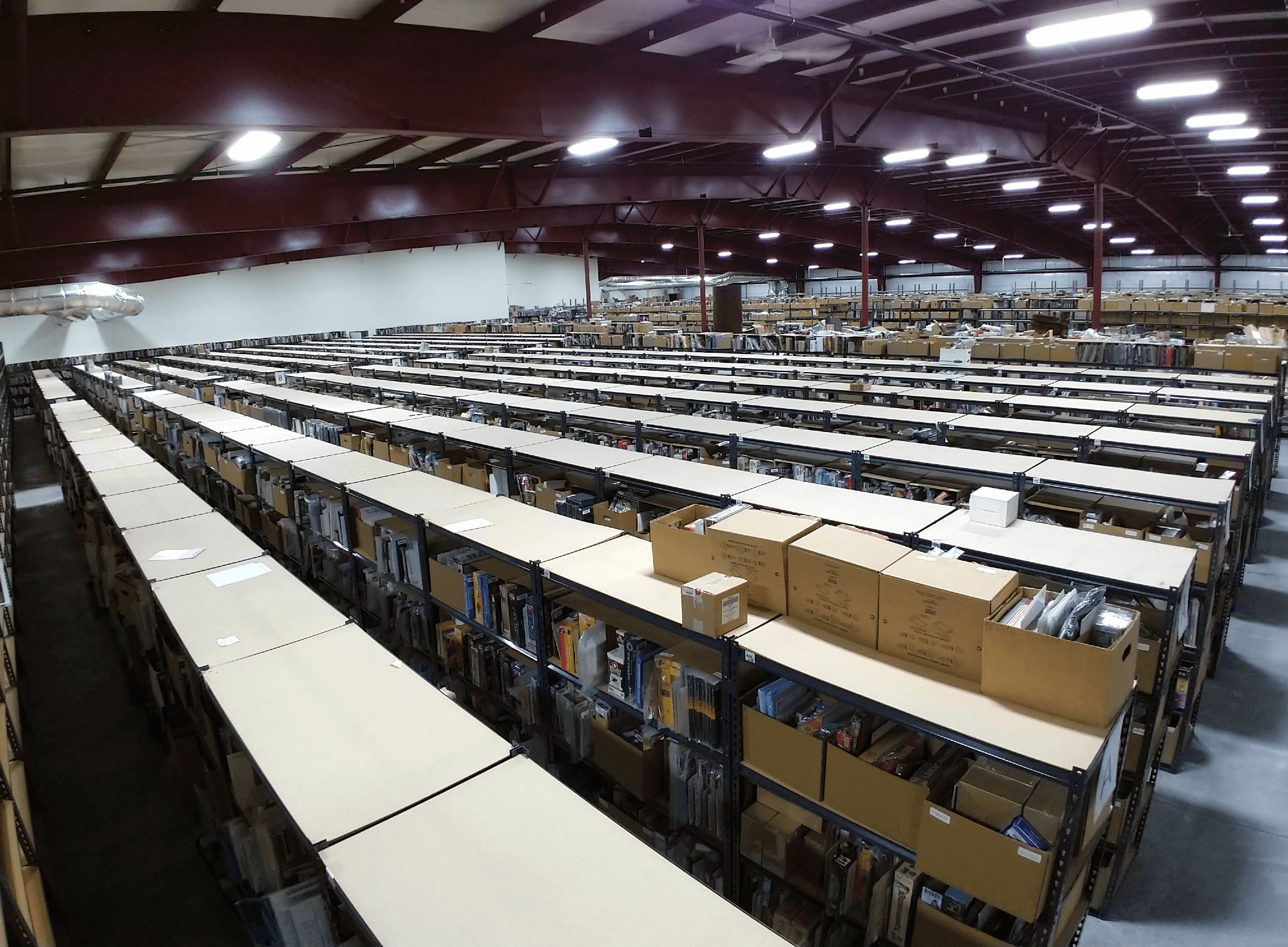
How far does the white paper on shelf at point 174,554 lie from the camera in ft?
13.2

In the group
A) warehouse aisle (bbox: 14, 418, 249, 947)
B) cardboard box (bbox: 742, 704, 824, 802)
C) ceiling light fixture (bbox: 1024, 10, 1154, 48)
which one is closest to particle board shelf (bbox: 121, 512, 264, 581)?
warehouse aisle (bbox: 14, 418, 249, 947)

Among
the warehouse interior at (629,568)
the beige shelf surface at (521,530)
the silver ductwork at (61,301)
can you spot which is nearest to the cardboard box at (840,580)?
the warehouse interior at (629,568)

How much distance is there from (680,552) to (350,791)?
159 centimetres

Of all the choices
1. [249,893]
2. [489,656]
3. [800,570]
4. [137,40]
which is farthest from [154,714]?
[800,570]

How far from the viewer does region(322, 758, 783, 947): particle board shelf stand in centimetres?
170

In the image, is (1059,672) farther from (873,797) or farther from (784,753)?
(784,753)

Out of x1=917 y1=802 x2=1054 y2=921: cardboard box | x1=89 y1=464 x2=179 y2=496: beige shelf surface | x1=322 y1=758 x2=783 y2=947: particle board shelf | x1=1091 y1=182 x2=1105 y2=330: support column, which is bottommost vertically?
x1=917 y1=802 x2=1054 y2=921: cardboard box

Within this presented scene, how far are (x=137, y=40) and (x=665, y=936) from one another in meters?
5.18

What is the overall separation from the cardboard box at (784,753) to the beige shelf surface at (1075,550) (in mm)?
1327

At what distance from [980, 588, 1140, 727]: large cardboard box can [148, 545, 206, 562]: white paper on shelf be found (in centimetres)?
394

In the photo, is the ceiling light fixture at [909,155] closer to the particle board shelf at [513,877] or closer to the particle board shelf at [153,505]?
the particle board shelf at [153,505]

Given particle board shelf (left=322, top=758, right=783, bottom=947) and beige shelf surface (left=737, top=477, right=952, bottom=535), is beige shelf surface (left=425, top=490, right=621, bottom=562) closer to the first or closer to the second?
beige shelf surface (left=737, top=477, right=952, bottom=535)

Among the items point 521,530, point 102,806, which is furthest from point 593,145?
point 102,806

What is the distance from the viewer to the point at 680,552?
325cm
